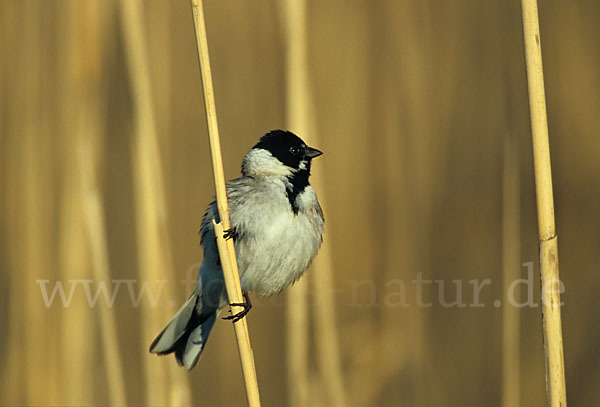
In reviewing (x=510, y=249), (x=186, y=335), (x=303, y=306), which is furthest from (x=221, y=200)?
(x=510, y=249)

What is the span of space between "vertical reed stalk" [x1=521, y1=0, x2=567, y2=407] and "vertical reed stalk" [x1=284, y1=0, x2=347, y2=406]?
0.85 metres

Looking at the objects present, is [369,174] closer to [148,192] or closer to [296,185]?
[296,185]

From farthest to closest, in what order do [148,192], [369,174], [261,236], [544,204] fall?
[369,174] → [148,192] → [261,236] → [544,204]

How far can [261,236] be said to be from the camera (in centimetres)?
180

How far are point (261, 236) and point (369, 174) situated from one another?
1047 mm

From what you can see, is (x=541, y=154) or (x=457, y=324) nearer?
(x=541, y=154)

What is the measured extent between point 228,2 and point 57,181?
3.59ft

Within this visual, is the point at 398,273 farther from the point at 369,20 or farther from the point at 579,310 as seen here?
the point at 369,20

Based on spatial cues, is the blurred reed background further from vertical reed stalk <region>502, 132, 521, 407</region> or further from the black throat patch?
the black throat patch

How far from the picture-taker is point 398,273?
260cm

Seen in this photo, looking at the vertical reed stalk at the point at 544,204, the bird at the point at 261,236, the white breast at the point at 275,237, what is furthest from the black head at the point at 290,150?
the vertical reed stalk at the point at 544,204

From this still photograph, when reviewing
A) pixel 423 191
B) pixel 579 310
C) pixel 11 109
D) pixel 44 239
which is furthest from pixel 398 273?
pixel 11 109

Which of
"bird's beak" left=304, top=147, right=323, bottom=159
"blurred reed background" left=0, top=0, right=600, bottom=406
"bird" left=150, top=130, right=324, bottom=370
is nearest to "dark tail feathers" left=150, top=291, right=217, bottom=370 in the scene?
"bird" left=150, top=130, right=324, bottom=370

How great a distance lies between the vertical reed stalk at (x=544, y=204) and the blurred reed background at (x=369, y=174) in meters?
0.81
